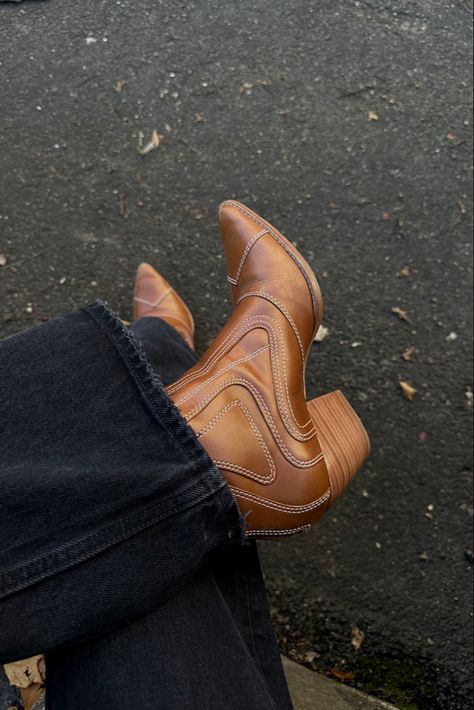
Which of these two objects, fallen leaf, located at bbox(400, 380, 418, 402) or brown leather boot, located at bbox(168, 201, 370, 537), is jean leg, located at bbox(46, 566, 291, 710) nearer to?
brown leather boot, located at bbox(168, 201, 370, 537)

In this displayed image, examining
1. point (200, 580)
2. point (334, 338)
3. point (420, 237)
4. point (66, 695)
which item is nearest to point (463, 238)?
point (420, 237)

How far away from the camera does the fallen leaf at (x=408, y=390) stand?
2043mm

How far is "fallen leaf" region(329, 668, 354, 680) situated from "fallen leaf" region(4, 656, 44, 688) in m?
0.95

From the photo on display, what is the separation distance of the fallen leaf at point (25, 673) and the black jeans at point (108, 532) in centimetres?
44

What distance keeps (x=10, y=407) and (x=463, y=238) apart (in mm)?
1722

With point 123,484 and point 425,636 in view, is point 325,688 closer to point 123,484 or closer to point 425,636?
point 425,636

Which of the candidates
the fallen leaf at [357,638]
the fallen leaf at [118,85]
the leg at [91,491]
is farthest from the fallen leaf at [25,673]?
the fallen leaf at [118,85]

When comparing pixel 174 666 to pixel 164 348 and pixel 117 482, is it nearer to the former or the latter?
pixel 117 482

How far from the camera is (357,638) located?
193 cm

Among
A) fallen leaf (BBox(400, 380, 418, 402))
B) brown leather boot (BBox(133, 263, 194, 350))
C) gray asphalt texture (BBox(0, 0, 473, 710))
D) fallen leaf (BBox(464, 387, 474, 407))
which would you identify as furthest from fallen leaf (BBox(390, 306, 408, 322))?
brown leather boot (BBox(133, 263, 194, 350))

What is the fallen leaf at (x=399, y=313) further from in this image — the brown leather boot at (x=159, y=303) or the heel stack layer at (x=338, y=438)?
the brown leather boot at (x=159, y=303)

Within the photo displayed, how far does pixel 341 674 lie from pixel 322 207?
166 cm

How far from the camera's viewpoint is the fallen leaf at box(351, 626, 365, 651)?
1.93 meters

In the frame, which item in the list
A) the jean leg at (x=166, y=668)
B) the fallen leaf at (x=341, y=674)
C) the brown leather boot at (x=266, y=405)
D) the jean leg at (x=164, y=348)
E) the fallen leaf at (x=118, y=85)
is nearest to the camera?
the jean leg at (x=166, y=668)
